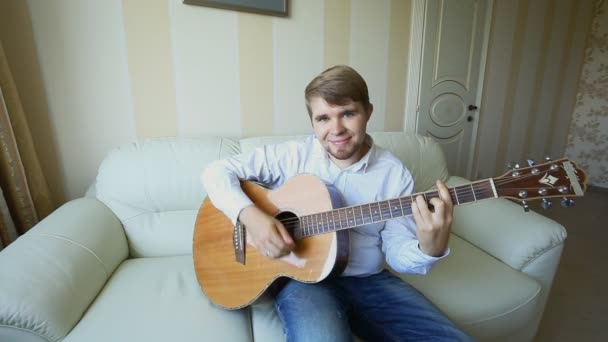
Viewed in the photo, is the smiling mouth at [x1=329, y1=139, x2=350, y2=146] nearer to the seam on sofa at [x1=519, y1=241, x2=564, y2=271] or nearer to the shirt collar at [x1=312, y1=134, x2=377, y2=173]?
the shirt collar at [x1=312, y1=134, x2=377, y2=173]

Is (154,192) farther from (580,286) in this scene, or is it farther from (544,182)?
(580,286)

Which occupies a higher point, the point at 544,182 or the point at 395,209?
the point at 544,182

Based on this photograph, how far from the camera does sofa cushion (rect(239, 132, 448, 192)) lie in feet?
5.62

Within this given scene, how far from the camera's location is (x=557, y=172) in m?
0.74

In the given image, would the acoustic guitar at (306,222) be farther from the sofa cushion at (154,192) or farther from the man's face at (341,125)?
the sofa cushion at (154,192)

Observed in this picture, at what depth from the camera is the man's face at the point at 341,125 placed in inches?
37.9

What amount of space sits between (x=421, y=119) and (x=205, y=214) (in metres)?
1.81

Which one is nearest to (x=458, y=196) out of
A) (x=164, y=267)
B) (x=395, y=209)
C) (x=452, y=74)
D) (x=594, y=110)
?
(x=395, y=209)

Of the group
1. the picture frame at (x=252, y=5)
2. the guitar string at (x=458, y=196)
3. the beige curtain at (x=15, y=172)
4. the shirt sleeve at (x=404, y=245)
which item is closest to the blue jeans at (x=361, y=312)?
the shirt sleeve at (x=404, y=245)

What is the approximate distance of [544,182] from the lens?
0.75m

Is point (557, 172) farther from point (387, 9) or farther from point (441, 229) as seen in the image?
point (387, 9)

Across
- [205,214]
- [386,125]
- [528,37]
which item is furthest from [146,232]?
[528,37]

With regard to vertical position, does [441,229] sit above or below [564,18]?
below

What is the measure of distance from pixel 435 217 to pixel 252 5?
1.42 m
